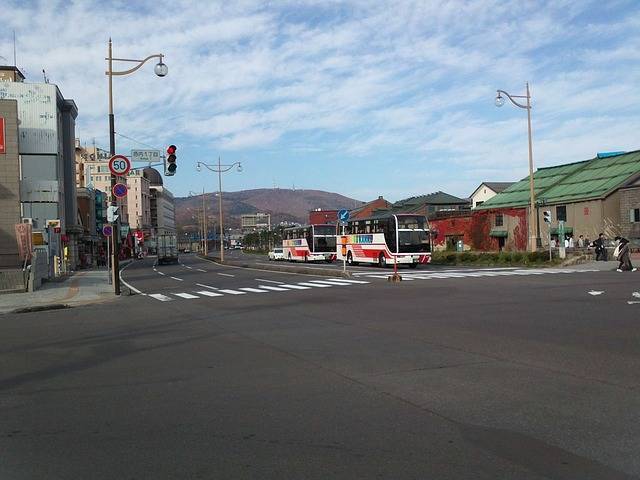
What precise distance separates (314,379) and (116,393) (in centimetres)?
251

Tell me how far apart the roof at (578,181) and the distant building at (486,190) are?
34.5 metres

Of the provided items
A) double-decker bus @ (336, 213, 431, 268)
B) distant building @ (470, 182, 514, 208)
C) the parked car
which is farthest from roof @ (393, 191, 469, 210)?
double-decker bus @ (336, 213, 431, 268)

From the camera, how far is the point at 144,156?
27344 millimetres

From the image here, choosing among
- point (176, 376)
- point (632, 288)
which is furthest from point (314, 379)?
point (632, 288)

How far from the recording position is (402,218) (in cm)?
4028

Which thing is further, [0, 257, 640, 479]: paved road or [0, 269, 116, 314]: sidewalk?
[0, 269, 116, 314]: sidewalk

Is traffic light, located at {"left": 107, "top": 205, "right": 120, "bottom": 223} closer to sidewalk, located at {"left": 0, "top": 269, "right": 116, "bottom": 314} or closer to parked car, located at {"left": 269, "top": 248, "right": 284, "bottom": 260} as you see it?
sidewalk, located at {"left": 0, "top": 269, "right": 116, "bottom": 314}

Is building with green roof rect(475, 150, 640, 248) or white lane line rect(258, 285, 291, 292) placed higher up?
building with green roof rect(475, 150, 640, 248)

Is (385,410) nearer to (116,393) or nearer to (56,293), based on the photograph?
(116,393)

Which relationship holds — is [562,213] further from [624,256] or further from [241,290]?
[241,290]

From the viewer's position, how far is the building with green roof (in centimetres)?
5132

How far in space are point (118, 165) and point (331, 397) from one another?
20.2 m

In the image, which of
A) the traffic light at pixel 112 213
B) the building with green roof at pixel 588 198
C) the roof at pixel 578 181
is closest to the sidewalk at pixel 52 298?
→ the traffic light at pixel 112 213

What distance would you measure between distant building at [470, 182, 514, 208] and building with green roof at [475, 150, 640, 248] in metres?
37.0
